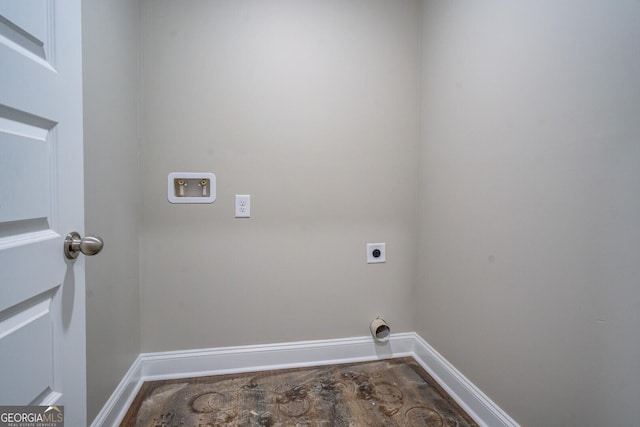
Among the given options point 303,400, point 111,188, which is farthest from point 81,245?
point 303,400

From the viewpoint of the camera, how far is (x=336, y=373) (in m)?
1.70

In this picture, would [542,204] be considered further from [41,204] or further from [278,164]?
[41,204]

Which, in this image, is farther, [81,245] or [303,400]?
[303,400]

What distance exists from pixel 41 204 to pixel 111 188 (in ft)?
2.28

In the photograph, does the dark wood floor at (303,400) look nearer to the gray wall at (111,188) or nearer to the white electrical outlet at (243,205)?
the gray wall at (111,188)

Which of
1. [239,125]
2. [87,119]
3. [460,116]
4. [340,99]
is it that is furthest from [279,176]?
[460,116]

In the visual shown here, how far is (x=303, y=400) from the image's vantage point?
146cm

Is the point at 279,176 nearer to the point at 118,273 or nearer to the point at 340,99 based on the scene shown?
the point at 340,99

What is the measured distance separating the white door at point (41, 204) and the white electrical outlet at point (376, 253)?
1.42 m

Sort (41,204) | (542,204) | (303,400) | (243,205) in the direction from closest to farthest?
(41,204) → (542,204) → (303,400) → (243,205)

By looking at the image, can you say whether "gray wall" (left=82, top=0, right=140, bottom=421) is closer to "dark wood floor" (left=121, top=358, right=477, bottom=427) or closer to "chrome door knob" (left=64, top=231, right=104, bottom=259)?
"dark wood floor" (left=121, top=358, right=477, bottom=427)

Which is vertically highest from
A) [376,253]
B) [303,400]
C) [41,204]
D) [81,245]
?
[41,204]

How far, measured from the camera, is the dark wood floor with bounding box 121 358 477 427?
1336 mm

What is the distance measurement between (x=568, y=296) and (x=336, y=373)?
1228 millimetres
